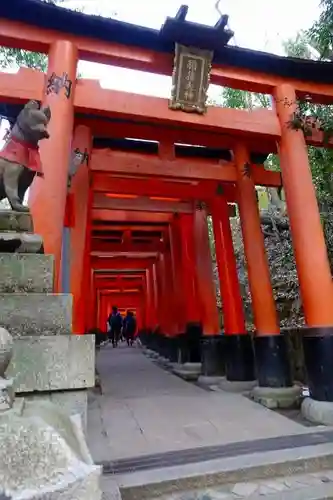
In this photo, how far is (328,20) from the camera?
559 centimetres

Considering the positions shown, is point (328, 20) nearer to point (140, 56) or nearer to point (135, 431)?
point (140, 56)

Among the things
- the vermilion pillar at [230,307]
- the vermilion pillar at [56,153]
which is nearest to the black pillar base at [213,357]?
the vermilion pillar at [230,307]

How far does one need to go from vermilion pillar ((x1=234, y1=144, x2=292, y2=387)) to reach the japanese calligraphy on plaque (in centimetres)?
186

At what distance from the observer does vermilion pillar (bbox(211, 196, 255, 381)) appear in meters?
7.04

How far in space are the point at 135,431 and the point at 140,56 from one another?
515 cm

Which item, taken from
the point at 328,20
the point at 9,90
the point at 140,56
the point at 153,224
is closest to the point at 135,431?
the point at 9,90

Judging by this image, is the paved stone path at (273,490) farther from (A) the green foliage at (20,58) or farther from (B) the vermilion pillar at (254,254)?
(A) the green foliage at (20,58)

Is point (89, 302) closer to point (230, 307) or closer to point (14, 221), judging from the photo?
point (230, 307)

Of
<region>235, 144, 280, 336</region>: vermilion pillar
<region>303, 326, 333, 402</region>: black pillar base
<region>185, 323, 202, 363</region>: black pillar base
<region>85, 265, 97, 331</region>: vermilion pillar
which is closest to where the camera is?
<region>303, 326, 333, 402</region>: black pillar base

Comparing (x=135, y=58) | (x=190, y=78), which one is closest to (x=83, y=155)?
(x=135, y=58)

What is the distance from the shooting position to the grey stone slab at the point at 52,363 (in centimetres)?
241

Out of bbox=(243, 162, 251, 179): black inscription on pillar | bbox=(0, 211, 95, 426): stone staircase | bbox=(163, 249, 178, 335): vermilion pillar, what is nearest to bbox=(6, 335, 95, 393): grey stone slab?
bbox=(0, 211, 95, 426): stone staircase

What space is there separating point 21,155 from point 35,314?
4.96ft

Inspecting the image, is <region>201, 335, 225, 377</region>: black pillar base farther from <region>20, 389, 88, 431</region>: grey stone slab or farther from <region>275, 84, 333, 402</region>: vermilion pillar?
<region>20, 389, 88, 431</region>: grey stone slab
